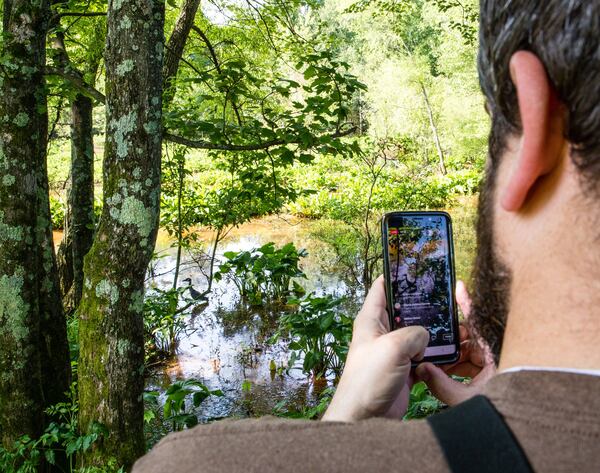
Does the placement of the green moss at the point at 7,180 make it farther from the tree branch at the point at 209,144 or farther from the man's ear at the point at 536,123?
the man's ear at the point at 536,123

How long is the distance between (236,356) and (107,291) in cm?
395

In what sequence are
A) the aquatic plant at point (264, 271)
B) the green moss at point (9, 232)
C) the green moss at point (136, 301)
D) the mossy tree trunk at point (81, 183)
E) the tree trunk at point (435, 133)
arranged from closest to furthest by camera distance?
the green moss at point (136, 301) < the green moss at point (9, 232) < the mossy tree trunk at point (81, 183) < the aquatic plant at point (264, 271) < the tree trunk at point (435, 133)

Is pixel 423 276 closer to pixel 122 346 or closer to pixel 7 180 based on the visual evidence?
pixel 122 346

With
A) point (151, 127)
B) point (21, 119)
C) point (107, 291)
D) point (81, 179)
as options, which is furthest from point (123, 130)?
point (81, 179)

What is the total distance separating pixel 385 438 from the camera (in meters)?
0.54

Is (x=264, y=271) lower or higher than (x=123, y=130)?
lower

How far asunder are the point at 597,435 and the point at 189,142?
9.01 ft

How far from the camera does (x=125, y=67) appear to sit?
2.39 metres

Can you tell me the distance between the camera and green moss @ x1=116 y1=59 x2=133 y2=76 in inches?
94.2

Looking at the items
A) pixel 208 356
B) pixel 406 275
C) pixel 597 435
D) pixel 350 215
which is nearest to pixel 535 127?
pixel 597 435

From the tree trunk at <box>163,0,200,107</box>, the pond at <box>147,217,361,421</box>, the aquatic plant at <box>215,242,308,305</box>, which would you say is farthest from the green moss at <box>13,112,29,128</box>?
the aquatic plant at <box>215,242,308,305</box>

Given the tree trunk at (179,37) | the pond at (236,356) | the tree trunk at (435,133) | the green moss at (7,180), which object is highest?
the tree trunk at (435,133)

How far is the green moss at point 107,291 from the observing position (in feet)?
8.16

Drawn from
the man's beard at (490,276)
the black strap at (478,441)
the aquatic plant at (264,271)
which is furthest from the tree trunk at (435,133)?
the black strap at (478,441)
